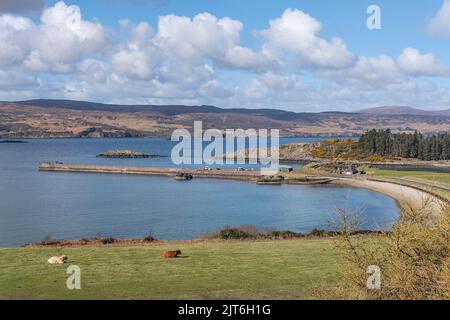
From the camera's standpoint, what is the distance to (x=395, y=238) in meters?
15.4

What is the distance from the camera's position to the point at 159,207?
7138 centimetres

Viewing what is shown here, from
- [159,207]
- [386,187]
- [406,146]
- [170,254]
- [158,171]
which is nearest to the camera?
[170,254]

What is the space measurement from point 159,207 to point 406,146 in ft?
322

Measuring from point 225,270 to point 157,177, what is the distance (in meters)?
97.7

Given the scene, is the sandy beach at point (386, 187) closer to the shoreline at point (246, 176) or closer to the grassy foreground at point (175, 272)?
the shoreline at point (246, 176)

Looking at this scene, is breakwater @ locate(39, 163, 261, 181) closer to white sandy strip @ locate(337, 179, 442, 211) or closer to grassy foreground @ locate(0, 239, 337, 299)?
white sandy strip @ locate(337, 179, 442, 211)

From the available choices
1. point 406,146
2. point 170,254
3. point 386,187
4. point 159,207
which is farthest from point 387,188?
point 170,254

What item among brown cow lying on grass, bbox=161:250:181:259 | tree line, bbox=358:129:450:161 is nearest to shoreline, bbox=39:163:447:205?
tree line, bbox=358:129:450:161

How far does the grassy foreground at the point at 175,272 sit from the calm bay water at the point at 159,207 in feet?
51.4

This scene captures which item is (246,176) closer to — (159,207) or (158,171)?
(158,171)

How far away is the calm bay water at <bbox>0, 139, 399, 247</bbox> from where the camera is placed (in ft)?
177

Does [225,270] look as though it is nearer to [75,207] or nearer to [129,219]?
[129,219]
